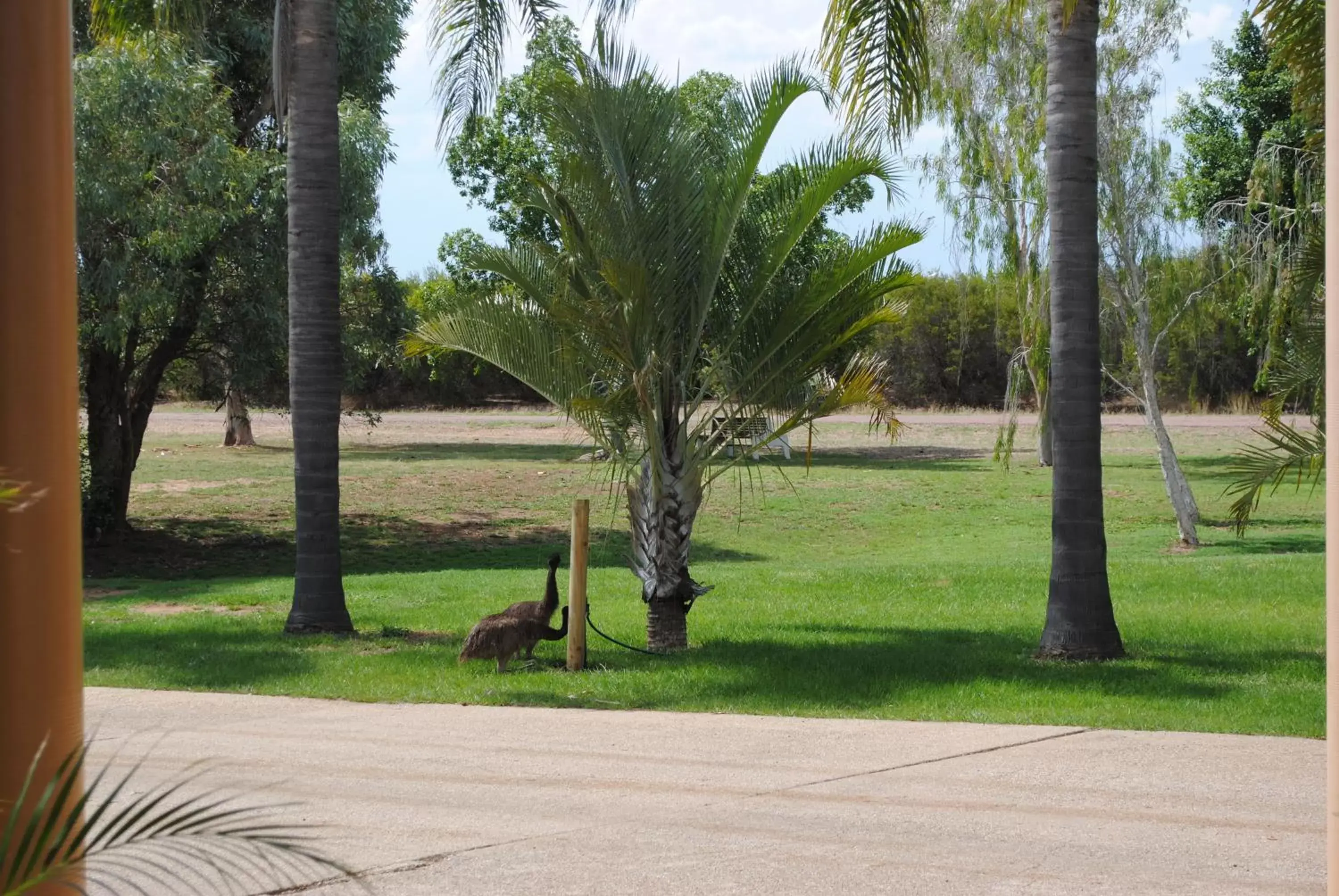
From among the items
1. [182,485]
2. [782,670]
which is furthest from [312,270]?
[182,485]

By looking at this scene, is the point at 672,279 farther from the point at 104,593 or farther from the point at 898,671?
the point at 104,593

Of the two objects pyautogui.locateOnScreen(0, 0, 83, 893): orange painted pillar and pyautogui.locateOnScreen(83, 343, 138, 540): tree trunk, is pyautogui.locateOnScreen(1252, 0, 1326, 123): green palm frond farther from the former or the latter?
pyautogui.locateOnScreen(83, 343, 138, 540): tree trunk

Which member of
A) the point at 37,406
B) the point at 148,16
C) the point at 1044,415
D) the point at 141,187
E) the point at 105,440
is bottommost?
the point at 105,440

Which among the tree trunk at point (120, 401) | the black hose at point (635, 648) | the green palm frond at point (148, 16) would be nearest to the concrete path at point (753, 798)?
the black hose at point (635, 648)

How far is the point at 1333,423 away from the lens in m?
3.06

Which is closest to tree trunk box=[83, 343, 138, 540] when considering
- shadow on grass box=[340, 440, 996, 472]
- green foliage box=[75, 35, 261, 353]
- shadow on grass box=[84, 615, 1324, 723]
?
green foliage box=[75, 35, 261, 353]

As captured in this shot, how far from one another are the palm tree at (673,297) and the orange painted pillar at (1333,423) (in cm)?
765

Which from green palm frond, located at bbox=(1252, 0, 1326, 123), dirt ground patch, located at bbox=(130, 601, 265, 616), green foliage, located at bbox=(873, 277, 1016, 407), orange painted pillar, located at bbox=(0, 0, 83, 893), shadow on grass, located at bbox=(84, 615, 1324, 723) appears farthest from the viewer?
green foliage, located at bbox=(873, 277, 1016, 407)

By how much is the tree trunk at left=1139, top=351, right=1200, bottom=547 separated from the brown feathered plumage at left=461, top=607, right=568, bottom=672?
1491 centimetres

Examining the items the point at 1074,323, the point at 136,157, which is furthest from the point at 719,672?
the point at 136,157

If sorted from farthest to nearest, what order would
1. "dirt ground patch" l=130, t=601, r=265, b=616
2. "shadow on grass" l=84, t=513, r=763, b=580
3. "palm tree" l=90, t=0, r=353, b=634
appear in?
"shadow on grass" l=84, t=513, r=763, b=580, "dirt ground patch" l=130, t=601, r=265, b=616, "palm tree" l=90, t=0, r=353, b=634

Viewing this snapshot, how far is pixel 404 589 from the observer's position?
1655 centimetres

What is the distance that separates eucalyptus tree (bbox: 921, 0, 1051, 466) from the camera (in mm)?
23016

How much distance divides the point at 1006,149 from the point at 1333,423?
22.5 metres
